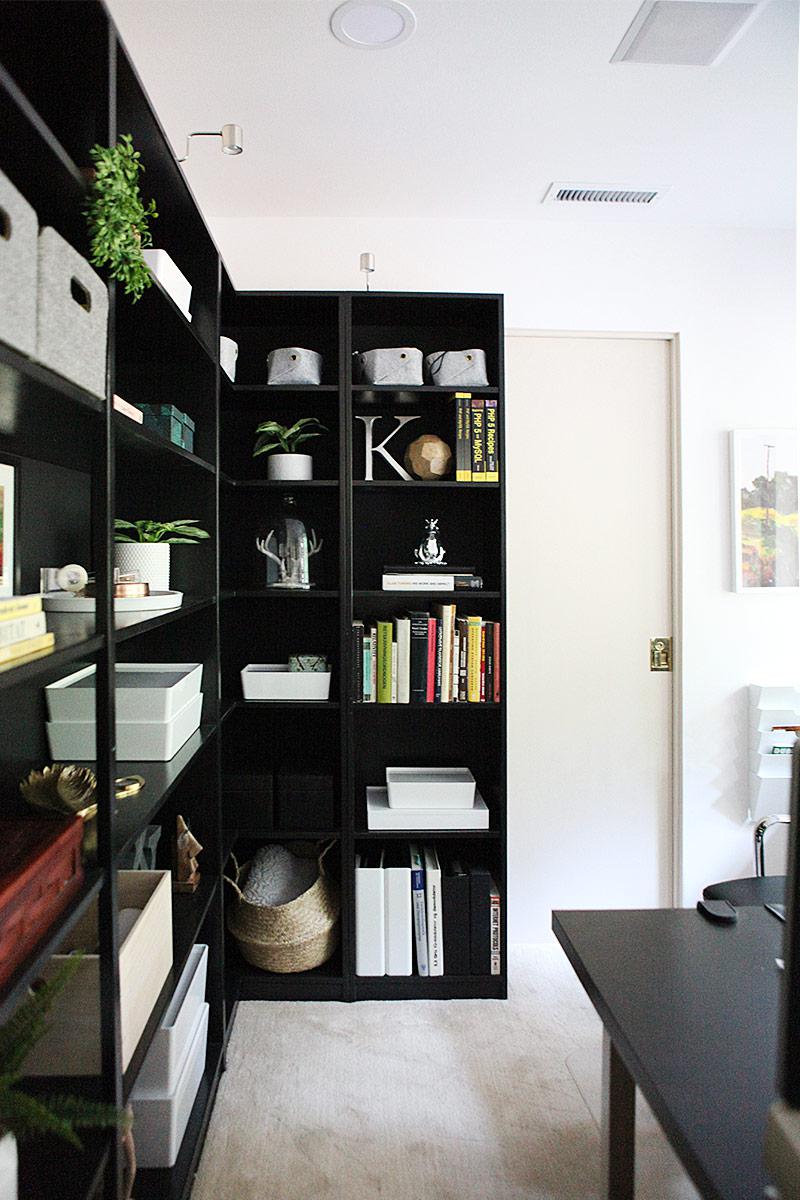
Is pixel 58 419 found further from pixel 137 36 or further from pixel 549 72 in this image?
pixel 549 72

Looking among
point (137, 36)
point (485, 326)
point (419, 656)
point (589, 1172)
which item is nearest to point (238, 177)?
point (137, 36)

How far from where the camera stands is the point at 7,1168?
3.48ft

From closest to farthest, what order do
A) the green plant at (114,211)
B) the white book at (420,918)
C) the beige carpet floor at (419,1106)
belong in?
the green plant at (114,211)
the beige carpet floor at (419,1106)
the white book at (420,918)

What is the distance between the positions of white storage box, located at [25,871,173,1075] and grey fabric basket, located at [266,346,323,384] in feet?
5.23

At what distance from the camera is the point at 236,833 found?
2730mm

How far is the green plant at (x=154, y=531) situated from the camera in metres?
2.06

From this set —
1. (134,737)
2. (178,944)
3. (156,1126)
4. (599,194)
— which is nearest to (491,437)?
(599,194)

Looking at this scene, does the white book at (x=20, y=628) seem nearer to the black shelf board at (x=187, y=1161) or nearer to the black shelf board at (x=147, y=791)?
the black shelf board at (x=147, y=791)

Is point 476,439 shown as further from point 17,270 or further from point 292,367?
point 17,270

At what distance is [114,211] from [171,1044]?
1.63 metres

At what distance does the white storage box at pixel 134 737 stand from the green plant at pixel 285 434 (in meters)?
0.99

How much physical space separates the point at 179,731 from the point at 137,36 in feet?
5.35

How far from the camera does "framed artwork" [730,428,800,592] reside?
3146 millimetres

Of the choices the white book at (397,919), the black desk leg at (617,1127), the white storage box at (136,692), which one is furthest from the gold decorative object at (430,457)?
the black desk leg at (617,1127)
